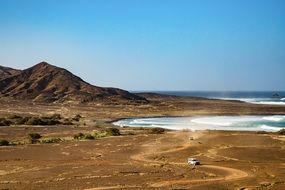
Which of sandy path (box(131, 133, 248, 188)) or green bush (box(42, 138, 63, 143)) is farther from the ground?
green bush (box(42, 138, 63, 143))

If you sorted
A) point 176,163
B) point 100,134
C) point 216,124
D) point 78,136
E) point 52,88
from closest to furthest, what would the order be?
point 176,163 → point 78,136 → point 100,134 → point 216,124 → point 52,88

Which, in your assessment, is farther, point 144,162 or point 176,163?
point 144,162

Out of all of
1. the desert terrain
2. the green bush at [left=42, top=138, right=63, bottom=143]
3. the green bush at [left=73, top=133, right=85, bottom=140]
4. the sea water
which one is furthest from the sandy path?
the sea water

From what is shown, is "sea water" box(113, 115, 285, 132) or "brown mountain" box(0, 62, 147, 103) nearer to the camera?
"sea water" box(113, 115, 285, 132)

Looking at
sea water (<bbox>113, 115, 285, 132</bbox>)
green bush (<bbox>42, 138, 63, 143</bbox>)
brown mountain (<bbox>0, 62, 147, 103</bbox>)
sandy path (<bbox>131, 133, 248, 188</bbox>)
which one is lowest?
sandy path (<bbox>131, 133, 248, 188</bbox>)

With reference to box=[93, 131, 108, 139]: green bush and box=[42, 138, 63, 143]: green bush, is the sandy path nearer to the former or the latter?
box=[93, 131, 108, 139]: green bush

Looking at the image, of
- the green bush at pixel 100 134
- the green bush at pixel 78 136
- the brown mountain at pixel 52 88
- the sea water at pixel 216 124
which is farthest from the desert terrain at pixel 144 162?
the brown mountain at pixel 52 88

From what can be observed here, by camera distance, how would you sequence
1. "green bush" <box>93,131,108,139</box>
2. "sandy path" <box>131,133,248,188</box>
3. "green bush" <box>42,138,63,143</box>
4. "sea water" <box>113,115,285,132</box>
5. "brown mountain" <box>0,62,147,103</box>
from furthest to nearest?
"brown mountain" <box>0,62,147,103</box> → "sea water" <box>113,115,285,132</box> → "green bush" <box>93,131,108,139</box> → "green bush" <box>42,138,63,143</box> → "sandy path" <box>131,133,248,188</box>

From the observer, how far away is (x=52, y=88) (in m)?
146

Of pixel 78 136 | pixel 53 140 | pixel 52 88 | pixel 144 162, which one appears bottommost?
pixel 144 162

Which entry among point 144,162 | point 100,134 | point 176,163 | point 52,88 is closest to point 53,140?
point 100,134

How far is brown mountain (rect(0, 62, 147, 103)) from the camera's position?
138 metres

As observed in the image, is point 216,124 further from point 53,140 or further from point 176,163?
point 176,163

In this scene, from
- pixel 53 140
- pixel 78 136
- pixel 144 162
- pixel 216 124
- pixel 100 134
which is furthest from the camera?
pixel 216 124
